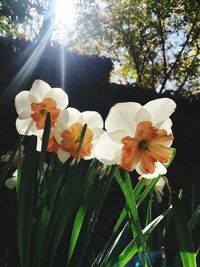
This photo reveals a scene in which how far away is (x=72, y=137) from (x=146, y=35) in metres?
15.6

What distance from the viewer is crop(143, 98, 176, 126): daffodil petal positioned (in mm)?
909

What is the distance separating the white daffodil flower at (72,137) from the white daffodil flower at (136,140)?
0.33 ft

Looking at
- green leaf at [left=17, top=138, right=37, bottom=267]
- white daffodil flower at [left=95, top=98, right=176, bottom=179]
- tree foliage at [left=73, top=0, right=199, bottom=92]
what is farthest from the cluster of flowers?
tree foliage at [left=73, top=0, right=199, bottom=92]

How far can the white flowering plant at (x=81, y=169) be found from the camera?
0.89m

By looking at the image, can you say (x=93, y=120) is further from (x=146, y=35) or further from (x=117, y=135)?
(x=146, y=35)

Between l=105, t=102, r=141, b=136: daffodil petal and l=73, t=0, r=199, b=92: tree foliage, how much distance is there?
43.8ft

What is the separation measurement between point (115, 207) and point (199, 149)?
2710mm

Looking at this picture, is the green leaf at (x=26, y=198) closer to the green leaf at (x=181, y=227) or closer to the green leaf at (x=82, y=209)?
the green leaf at (x=82, y=209)

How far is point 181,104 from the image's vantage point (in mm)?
6734

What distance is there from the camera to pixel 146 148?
2.96ft

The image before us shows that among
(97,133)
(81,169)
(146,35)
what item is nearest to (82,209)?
(81,169)

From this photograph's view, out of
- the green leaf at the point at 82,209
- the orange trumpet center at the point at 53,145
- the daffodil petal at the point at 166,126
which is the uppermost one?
the daffodil petal at the point at 166,126

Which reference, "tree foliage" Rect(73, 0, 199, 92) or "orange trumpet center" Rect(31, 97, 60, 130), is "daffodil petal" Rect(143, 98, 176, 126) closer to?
"orange trumpet center" Rect(31, 97, 60, 130)

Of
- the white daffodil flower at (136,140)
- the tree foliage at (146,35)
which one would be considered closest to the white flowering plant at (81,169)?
the white daffodil flower at (136,140)
